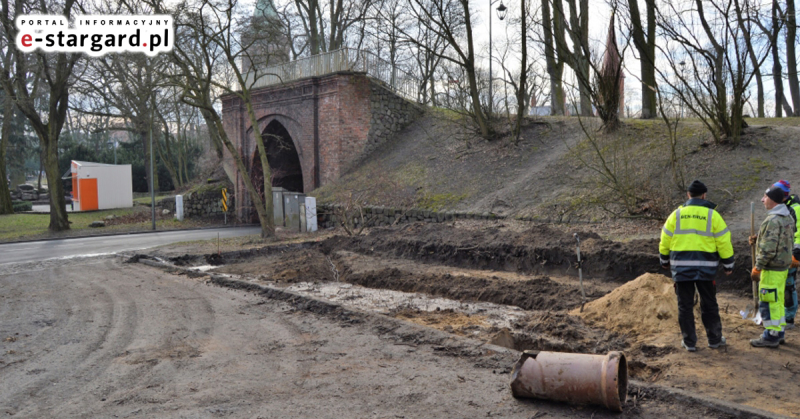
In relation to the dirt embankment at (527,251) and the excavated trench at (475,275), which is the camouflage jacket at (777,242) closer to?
the excavated trench at (475,275)

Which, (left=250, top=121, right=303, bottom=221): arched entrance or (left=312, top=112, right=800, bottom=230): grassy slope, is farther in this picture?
(left=250, top=121, right=303, bottom=221): arched entrance

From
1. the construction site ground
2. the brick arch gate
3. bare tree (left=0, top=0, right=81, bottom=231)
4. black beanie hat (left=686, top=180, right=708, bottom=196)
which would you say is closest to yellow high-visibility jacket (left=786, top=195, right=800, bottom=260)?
the construction site ground

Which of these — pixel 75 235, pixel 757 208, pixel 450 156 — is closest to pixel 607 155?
pixel 757 208

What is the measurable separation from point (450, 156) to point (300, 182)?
13.6m

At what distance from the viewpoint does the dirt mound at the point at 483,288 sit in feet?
28.9

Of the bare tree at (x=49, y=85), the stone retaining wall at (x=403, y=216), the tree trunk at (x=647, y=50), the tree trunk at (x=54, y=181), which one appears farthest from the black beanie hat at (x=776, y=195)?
the tree trunk at (x=54, y=181)

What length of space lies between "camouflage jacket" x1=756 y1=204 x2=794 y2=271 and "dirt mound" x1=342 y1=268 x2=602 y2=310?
279 cm

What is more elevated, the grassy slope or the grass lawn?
the grassy slope

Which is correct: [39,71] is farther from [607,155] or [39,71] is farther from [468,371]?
[468,371]

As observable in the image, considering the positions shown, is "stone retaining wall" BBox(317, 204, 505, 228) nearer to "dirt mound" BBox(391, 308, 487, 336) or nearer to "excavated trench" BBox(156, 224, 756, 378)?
"excavated trench" BBox(156, 224, 756, 378)

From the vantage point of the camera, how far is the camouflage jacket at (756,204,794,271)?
6195 mm

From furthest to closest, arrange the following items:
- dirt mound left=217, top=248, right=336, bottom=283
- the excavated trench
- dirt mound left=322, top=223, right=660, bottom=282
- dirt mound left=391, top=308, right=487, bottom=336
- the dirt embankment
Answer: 1. dirt mound left=217, top=248, right=336, bottom=283
2. dirt mound left=322, top=223, right=660, bottom=282
3. the dirt embankment
4. dirt mound left=391, top=308, right=487, bottom=336
5. the excavated trench

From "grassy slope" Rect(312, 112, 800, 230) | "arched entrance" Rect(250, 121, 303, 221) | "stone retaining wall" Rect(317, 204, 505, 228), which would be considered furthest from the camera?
"arched entrance" Rect(250, 121, 303, 221)

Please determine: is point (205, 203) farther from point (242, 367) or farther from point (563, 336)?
point (563, 336)
